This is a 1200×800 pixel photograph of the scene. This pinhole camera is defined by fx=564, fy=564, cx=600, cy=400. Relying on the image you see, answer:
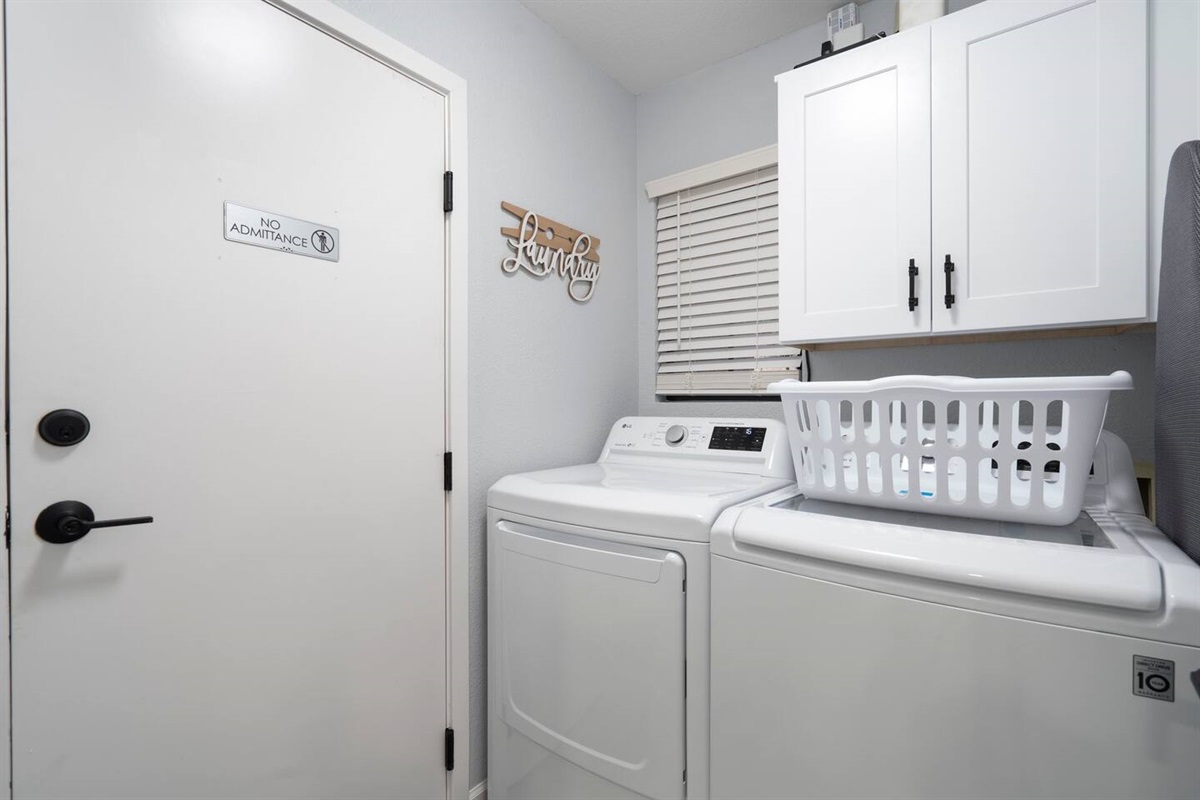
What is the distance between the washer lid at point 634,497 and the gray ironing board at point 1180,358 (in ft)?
2.51

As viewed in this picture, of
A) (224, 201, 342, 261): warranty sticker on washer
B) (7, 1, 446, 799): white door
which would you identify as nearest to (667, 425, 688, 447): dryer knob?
(7, 1, 446, 799): white door

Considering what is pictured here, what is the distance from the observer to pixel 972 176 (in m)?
1.43

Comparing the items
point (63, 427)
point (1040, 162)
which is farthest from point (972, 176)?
point (63, 427)

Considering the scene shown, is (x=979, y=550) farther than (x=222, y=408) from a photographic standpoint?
No

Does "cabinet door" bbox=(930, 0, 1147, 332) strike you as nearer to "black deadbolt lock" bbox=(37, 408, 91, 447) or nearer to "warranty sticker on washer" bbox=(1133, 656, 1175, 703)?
"warranty sticker on washer" bbox=(1133, 656, 1175, 703)

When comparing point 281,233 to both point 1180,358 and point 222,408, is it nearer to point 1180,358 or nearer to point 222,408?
point 222,408

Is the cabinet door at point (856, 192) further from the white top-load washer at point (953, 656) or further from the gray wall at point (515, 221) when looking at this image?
the gray wall at point (515, 221)

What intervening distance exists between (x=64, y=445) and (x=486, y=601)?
1.13m

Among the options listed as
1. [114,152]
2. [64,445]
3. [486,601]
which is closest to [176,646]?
[64,445]

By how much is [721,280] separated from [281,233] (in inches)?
62.2

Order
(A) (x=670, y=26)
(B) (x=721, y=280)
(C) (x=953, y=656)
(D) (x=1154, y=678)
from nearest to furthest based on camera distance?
(D) (x=1154, y=678), (C) (x=953, y=656), (A) (x=670, y=26), (B) (x=721, y=280)

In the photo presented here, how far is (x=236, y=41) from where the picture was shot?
122cm

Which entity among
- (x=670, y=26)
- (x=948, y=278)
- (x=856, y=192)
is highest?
(x=670, y=26)

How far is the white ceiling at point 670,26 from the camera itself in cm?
192
